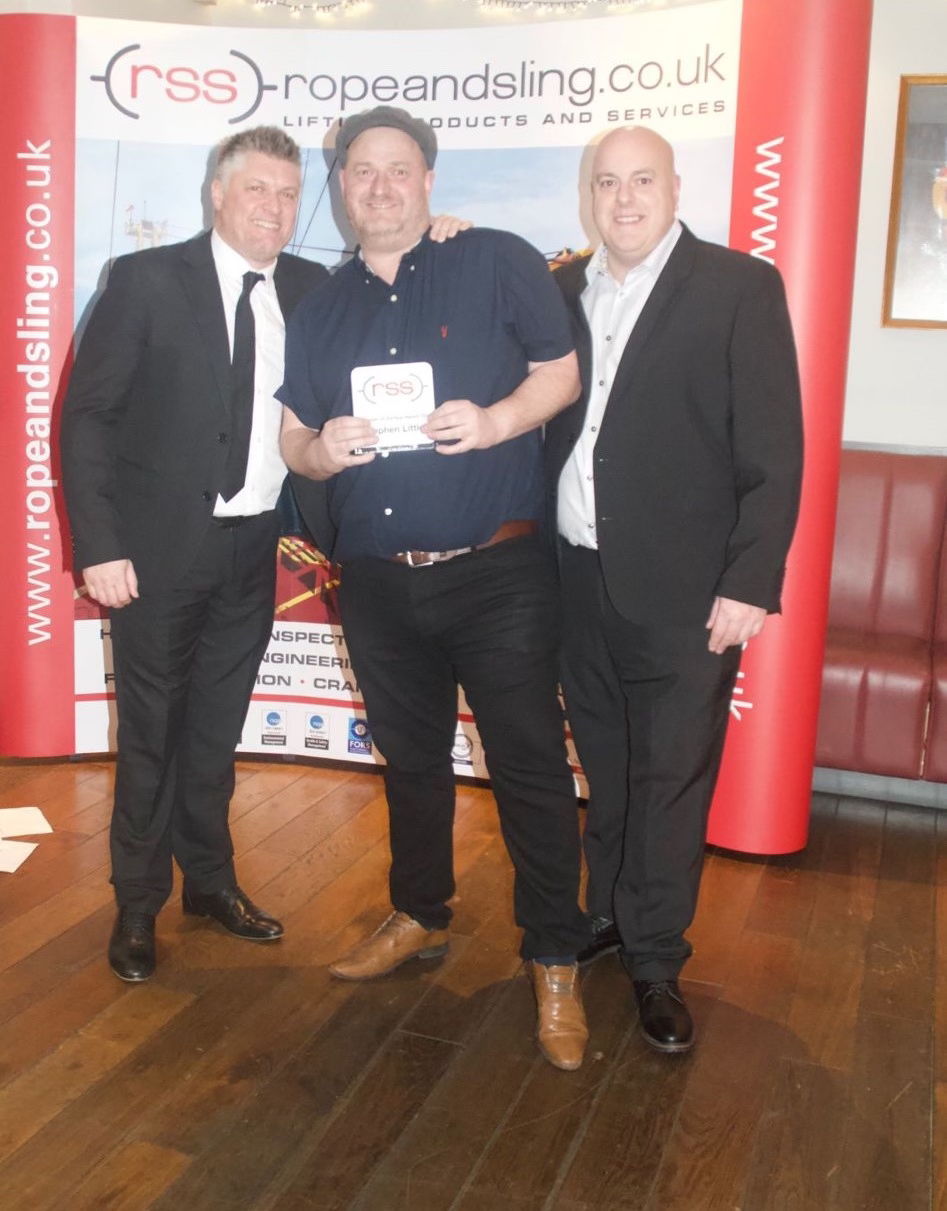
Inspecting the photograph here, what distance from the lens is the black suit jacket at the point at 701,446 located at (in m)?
2.20

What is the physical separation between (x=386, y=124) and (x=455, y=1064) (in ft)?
5.93

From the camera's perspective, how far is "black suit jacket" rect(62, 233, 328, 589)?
2484 millimetres

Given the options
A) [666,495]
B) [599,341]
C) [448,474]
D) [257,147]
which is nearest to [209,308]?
[257,147]

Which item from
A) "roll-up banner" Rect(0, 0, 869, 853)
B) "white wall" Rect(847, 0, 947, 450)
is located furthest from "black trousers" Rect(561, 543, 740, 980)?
"white wall" Rect(847, 0, 947, 450)

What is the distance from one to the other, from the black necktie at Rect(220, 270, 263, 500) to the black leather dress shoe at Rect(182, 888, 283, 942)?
991 millimetres

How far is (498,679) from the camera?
7.57 ft

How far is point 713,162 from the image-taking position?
3.08 meters

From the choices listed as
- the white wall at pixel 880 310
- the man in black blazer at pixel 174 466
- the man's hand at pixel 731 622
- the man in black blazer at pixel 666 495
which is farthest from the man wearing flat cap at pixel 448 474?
the white wall at pixel 880 310

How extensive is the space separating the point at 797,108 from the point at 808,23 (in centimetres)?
20

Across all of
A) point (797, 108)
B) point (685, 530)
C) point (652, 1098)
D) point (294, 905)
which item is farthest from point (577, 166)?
point (652, 1098)

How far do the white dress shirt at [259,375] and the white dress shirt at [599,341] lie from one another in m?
0.68

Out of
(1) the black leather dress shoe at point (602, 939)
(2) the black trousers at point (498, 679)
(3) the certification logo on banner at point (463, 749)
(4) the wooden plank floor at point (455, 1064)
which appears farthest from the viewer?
(3) the certification logo on banner at point (463, 749)

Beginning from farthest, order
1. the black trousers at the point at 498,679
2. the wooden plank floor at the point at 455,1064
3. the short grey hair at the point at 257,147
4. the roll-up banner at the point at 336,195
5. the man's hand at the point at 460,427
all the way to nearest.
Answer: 1. the roll-up banner at the point at 336,195
2. the short grey hair at the point at 257,147
3. the black trousers at the point at 498,679
4. the man's hand at the point at 460,427
5. the wooden plank floor at the point at 455,1064

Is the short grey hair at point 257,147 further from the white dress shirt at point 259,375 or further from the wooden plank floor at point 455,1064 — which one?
the wooden plank floor at point 455,1064
